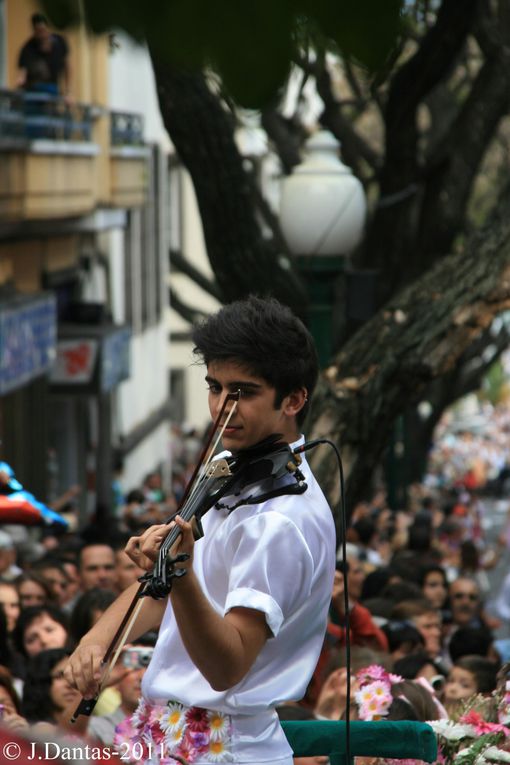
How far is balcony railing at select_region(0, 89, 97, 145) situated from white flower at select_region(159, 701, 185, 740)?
10386 mm

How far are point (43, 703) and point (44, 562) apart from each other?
358 centimetres

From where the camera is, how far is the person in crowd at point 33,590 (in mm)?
7910

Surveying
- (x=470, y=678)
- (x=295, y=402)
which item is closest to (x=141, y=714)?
(x=295, y=402)

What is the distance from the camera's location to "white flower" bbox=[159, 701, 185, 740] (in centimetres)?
325

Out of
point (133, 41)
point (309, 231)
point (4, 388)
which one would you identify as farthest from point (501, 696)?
point (4, 388)

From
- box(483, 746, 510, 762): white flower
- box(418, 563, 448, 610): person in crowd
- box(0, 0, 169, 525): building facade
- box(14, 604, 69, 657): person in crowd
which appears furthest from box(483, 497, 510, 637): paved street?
box(483, 746, 510, 762): white flower

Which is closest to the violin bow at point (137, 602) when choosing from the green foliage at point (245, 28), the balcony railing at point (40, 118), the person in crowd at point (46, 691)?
the green foliage at point (245, 28)

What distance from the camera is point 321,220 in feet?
27.3

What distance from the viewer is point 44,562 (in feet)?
30.2

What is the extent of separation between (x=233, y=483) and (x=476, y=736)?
1244mm

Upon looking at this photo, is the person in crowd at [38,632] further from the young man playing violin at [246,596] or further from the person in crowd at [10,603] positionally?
the young man playing violin at [246,596]

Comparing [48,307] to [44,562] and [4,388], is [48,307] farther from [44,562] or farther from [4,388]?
[44,562]

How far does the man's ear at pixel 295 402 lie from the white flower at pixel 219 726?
2.21ft

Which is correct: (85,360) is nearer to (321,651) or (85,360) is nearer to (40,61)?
(40,61)
